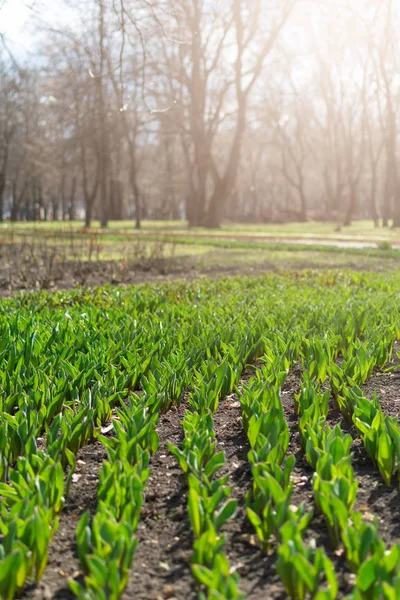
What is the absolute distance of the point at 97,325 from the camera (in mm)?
5211

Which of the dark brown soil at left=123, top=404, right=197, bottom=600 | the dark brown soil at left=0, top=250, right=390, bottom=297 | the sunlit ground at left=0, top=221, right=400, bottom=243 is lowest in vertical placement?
the dark brown soil at left=123, top=404, right=197, bottom=600

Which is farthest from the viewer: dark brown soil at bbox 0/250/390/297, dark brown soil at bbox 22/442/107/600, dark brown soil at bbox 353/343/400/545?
dark brown soil at bbox 0/250/390/297

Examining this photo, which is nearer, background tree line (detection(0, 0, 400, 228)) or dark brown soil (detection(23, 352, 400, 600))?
→ dark brown soil (detection(23, 352, 400, 600))

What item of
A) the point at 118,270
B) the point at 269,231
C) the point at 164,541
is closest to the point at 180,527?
the point at 164,541

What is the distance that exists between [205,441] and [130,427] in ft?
1.17

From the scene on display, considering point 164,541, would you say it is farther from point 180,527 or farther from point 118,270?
point 118,270

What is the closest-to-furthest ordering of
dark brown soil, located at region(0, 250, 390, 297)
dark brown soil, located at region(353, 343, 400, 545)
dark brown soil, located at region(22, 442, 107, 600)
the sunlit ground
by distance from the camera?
1. dark brown soil, located at region(22, 442, 107, 600)
2. dark brown soil, located at region(353, 343, 400, 545)
3. dark brown soil, located at region(0, 250, 390, 297)
4. the sunlit ground

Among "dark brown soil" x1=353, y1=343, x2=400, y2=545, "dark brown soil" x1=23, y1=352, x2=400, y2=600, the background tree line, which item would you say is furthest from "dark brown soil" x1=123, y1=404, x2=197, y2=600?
the background tree line

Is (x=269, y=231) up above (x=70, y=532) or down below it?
above

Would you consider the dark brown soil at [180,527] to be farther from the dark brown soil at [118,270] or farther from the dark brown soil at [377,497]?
the dark brown soil at [118,270]

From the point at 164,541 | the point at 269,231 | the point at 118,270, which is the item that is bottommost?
the point at 164,541

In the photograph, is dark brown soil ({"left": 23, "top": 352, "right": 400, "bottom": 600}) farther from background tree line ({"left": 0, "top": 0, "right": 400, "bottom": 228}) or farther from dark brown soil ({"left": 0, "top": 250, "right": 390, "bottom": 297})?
background tree line ({"left": 0, "top": 0, "right": 400, "bottom": 228})

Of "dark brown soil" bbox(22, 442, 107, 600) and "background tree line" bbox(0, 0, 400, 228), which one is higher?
"background tree line" bbox(0, 0, 400, 228)

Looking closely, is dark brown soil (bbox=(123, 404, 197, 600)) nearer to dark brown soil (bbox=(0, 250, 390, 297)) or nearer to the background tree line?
dark brown soil (bbox=(0, 250, 390, 297))
